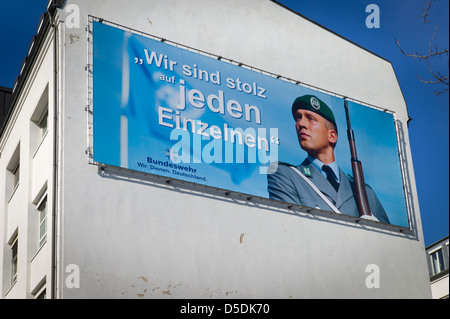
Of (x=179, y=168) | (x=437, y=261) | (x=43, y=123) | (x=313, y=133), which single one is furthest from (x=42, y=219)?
(x=437, y=261)

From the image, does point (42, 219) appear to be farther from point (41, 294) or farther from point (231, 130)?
point (231, 130)

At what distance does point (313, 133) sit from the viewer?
27.1m

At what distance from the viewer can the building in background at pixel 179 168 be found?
71.4ft

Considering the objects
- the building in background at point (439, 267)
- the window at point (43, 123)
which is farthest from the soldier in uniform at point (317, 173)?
the building in background at point (439, 267)

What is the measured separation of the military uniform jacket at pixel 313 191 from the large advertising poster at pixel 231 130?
0.04 metres

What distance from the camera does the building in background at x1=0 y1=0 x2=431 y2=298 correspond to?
21.8 m

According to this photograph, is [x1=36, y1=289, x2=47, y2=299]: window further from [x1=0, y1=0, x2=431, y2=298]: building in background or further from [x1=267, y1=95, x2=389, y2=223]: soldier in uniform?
[x1=267, y1=95, x2=389, y2=223]: soldier in uniform

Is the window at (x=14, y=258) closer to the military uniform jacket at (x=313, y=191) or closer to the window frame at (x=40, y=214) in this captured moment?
the window frame at (x=40, y=214)

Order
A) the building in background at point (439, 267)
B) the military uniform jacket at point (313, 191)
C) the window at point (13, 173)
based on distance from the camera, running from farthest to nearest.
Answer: the building in background at point (439, 267)
the window at point (13, 173)
the military uniform jacket at point (313, 191)

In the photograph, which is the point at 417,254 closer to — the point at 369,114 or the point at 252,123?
the point at 369,114

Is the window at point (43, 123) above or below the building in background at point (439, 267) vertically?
above

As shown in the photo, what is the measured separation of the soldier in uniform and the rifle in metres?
0.20

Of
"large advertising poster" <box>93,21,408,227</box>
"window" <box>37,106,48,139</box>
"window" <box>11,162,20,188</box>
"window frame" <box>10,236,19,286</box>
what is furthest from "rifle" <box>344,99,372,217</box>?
"window" <box>11,162,20,188</box>

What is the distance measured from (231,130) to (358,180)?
5374 mm
